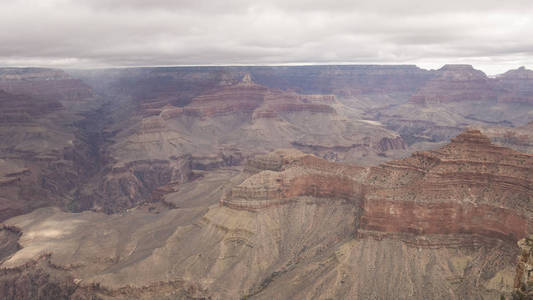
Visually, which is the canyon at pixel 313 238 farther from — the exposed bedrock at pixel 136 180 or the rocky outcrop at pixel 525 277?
the exposed bedrock at pixel 136 180

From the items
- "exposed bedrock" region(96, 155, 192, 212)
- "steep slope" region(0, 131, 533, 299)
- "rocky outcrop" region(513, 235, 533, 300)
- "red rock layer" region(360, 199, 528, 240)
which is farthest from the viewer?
"exposed bedrock" region(96, 155, 192, 212)

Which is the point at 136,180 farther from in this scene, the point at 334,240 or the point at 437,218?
the point at 437,218

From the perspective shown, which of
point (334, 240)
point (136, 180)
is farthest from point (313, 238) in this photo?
point (136, 180)

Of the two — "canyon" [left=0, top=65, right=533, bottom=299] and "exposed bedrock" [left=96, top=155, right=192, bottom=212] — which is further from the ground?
"canyon" [left=0, top=65, right=533, bottom=299]

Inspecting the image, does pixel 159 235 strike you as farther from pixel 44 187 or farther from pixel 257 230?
pixel 44 187

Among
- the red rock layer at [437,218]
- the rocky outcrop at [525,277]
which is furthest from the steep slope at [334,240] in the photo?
the rocky outcrop at [525,277]

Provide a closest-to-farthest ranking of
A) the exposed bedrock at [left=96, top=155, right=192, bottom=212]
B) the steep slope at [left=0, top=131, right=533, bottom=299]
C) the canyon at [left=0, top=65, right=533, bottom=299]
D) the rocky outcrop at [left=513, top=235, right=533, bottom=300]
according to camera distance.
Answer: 1. the rocky outcrop at [left=513, top=235, right=533, bottom=300]
2. the steep slope at [left=0, top=131, right=533, bottom=299]
3. the canyon at [left=0, top=65, right=533, bottom=299]
4. the exposed bedrock at [left=96, top=155, right=192, bottom=212]

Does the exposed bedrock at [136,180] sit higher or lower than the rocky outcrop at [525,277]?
lower

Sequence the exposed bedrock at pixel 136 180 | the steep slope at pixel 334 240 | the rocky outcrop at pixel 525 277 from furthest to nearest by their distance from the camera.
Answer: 1. the exposed bedrock at pixel 136 180
2. the steep slope at pixel 334 240
3. the rocky outcrop at pixel 525 277

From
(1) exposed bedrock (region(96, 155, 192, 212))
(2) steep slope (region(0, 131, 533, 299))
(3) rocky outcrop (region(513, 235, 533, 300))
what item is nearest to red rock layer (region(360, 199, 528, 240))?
(2) steep slope (region(0, 131, 533, 299))

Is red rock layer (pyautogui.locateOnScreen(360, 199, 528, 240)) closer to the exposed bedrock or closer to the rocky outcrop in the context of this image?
the rocky outcrop
